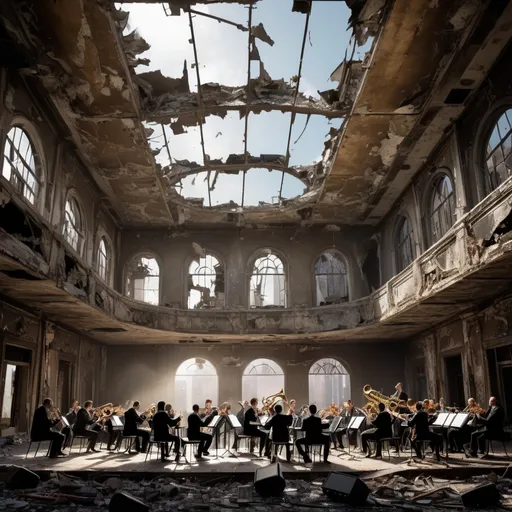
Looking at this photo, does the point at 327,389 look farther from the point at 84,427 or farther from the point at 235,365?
the point at 84,427

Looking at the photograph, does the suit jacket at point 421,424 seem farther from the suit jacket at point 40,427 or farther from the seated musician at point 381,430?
the suit jacket at point 40,427

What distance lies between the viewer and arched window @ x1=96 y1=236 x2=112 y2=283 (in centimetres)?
2000

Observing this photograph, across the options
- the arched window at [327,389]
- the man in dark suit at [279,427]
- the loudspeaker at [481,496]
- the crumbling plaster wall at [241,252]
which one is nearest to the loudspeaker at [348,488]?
the loudspeaker at [481,496]

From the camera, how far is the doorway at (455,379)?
56.1 ft

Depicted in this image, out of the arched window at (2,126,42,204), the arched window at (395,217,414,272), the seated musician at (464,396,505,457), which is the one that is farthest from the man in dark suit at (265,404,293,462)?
the arched window at (395,217,414,272)

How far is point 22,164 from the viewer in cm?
1310

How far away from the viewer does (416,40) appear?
11.6m

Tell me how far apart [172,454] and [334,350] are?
1100cm

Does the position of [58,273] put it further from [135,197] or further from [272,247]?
[272,247]

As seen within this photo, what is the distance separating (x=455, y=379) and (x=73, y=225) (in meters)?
12.9

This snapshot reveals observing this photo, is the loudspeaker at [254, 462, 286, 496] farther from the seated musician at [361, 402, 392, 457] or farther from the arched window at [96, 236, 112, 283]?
the arched window at [96, 236, 112, 283]

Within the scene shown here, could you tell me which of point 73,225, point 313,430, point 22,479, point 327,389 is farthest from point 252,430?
point 327,389

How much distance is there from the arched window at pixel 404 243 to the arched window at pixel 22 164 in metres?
11.6

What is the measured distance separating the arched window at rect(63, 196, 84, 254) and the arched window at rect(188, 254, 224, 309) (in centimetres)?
598
